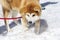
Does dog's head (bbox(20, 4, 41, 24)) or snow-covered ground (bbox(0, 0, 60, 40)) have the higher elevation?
dog's head (bbox(20, 4, 41, 24))

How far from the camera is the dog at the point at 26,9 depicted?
399 cm

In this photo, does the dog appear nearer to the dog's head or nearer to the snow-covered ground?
the dog's head

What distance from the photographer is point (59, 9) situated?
19.3ft

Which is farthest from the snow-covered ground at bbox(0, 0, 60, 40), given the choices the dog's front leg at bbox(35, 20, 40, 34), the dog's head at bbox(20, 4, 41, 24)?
the dog's head at bbox(20, 4, 41, 24)

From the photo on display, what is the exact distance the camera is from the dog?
3990mm

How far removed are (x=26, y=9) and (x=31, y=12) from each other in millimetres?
140

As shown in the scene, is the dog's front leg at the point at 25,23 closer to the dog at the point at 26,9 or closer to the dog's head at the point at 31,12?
the dog at the point at 26,9

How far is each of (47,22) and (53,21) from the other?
6.2 inches

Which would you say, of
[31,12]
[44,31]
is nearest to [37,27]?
[44,31]

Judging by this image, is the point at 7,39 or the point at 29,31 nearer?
the point at 7,39

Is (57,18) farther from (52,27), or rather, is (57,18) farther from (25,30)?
(25,30)

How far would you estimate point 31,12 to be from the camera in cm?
397

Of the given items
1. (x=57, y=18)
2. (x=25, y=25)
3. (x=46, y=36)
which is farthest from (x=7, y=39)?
(x=57, y=18)

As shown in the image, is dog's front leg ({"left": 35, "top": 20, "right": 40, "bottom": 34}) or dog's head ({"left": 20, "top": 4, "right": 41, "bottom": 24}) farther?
dog's front leg ({"left": 35, "top": 20, "right": 40, "bottom": 34})
